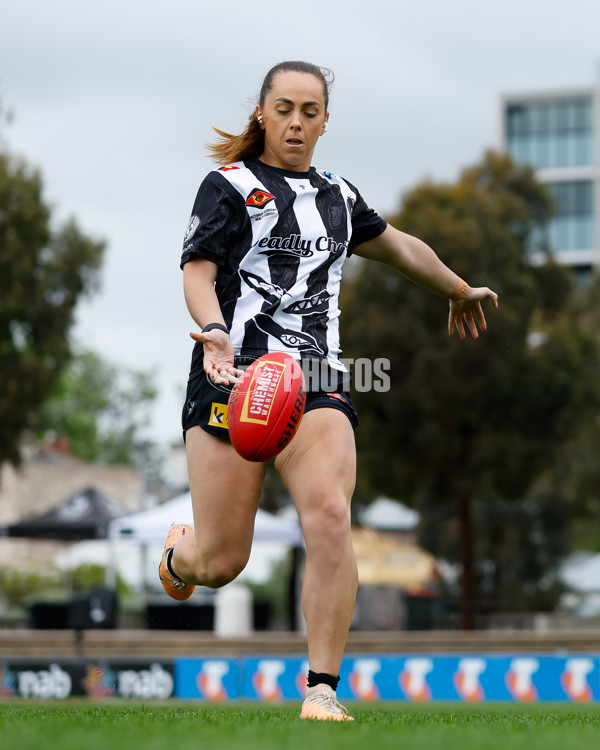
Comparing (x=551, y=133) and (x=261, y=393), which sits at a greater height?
(x=551, y=133)

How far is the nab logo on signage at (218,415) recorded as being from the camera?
16.0ft

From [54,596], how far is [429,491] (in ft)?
65.5

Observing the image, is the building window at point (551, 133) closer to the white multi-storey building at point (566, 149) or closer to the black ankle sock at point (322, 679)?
the white multi-storey building at point (566, 149)

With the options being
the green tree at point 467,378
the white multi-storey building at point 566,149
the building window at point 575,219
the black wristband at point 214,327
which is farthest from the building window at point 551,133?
the black wristband at point 214,327

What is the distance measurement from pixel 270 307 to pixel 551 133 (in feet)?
191

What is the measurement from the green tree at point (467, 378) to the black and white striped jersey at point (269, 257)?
18720mm

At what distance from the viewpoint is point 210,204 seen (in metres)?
4.94

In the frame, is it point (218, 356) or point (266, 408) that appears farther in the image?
point (218, 356)

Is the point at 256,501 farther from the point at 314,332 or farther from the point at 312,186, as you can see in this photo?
the point at 312,186

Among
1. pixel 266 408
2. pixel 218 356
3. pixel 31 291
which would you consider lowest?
pixel 266 408

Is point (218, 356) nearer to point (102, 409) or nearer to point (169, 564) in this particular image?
point (169, 564)

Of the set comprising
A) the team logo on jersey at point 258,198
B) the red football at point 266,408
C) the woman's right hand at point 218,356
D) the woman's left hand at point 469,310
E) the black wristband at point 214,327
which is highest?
the team logo on jersey at point 258,198

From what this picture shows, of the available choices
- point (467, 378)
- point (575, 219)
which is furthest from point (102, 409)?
point (467, 378)

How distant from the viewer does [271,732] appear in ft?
11.5
